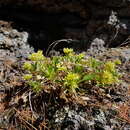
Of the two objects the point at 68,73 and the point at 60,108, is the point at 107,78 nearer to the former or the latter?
the point at 68,73

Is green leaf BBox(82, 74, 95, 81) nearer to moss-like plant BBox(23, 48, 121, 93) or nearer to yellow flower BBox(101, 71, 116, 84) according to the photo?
moss-like plant BBox(23, 48, 121, 93)

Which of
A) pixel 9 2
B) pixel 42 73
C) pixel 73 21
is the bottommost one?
pixel 42 73

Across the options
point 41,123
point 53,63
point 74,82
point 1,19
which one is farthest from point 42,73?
point 1,19

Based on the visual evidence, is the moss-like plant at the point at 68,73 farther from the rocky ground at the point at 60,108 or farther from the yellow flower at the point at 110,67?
the rocky ground at the point at 60,108

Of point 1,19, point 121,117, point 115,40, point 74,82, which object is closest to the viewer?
point 121,117

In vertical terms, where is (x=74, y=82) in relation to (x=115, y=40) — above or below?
below

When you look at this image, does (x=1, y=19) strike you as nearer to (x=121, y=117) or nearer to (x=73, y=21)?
(x=73, y=21)

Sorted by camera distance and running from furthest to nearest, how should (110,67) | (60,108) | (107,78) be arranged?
(110,67) → (107,78) → (60,108)

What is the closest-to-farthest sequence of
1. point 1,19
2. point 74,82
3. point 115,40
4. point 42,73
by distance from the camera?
point 74,82 < point 42,73 < point 115,40 < point 1,19

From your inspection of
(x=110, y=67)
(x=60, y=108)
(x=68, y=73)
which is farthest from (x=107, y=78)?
(x=60, y=108)

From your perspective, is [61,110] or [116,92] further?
[116,92]
